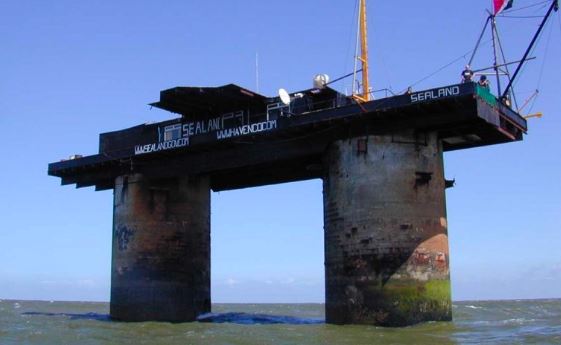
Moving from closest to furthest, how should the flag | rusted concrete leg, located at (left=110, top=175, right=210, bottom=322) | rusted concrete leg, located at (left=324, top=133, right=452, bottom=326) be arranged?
rusted concrete leg, located at (left=324, top=133, right=452, bottom=326) < the flag < rusted concrete leg, located at (left=110, top=175, right=210, bottom=322)

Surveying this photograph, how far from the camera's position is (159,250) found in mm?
43250

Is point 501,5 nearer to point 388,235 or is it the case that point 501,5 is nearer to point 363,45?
point 363,45

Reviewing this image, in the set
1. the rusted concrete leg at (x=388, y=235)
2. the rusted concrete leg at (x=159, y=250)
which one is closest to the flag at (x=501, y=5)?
the rusted concrete leg at (x=388, y=235)

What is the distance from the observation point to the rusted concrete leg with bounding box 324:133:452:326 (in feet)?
107

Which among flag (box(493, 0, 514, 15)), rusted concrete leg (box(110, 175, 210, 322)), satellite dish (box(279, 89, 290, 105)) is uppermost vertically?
flag (box(493, 0, 514, 15))

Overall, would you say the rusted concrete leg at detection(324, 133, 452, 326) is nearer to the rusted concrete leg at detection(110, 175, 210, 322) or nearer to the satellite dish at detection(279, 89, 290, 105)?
the satellite dish at detection(279, 89, 290, 105)

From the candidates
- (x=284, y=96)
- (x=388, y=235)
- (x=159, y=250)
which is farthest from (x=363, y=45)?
(x=159, y=250)

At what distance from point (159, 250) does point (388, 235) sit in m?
15.8

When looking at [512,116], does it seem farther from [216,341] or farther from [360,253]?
[216,341]

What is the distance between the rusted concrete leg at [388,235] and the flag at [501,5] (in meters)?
7.74

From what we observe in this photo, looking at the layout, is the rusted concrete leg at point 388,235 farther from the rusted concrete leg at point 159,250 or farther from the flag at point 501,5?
the rusted concrete leg at point 159,250

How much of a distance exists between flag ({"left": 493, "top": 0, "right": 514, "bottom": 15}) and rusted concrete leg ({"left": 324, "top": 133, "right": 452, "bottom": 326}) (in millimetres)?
7736

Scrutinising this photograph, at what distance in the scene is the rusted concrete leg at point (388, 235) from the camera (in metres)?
32.6

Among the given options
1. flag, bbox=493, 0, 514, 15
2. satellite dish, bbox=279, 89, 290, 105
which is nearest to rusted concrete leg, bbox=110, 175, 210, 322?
satellite dish, bbox=279, 89, 290, 105
